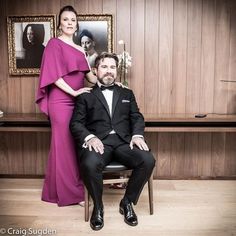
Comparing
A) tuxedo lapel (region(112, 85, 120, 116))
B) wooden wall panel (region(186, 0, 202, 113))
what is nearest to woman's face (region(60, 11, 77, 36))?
tuxedo lapel (region(112, 85, 120, 116))

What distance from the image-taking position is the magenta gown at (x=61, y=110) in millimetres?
2574

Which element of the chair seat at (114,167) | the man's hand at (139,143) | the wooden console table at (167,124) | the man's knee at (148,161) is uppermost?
the wooden console table at (167,124)

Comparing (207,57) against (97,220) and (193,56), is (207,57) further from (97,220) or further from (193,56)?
(97,220)

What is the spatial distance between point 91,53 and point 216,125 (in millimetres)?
1374

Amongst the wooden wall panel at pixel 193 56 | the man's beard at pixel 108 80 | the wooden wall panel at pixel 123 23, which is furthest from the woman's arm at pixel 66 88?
the wooden wall panel at pixel 193 56

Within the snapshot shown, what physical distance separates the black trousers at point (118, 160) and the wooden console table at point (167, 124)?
518 millimetres

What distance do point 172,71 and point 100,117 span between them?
1083 millimetres

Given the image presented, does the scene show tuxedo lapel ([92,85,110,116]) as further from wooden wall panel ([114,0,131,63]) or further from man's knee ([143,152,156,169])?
wooden wall panel ([114,0,131,63])

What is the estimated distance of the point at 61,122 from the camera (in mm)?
2639

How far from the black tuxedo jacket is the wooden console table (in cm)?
33

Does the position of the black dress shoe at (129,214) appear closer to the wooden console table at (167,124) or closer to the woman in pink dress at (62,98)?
the woman in pink dress at (62,98)

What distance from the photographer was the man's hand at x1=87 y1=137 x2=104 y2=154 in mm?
2348

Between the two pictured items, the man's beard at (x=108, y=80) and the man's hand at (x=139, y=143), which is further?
the man's beard at (x=108, y=80)

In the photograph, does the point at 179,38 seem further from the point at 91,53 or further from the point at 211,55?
the point at 91,53
